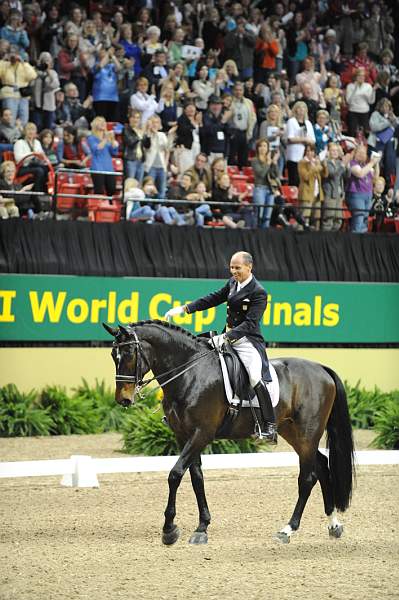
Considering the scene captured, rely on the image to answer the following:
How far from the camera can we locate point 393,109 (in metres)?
24.8

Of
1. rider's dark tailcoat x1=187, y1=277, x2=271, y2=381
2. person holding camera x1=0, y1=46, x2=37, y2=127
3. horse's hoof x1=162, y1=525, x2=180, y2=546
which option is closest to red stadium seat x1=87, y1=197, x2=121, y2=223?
person holding camera x1=0, y1=46, x2=37, y2=127

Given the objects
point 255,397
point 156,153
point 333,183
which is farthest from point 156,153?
point 255,397

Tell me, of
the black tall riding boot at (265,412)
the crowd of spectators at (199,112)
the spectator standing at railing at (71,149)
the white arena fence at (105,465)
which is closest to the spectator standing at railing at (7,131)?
the crowd of spectators at (199,112)

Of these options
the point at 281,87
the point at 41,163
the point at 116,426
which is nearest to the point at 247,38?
the point at 281,87

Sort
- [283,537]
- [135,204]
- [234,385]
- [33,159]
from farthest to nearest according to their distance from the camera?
[135,204], [33,159], [234,385], [283,537]

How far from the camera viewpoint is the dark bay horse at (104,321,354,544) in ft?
32.1

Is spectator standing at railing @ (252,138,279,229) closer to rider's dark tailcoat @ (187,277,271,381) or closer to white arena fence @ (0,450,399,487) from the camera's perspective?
white arena fence @ (0,450,399,487)

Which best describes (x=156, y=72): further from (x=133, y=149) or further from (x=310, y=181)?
(x=310, y=181)

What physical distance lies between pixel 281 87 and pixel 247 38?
4.20ft

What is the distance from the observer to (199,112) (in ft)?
67.5

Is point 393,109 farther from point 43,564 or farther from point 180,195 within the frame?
point 43,564

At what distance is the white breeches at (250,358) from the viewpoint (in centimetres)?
1019

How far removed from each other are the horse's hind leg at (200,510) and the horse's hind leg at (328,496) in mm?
1158

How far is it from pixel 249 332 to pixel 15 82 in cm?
1066
